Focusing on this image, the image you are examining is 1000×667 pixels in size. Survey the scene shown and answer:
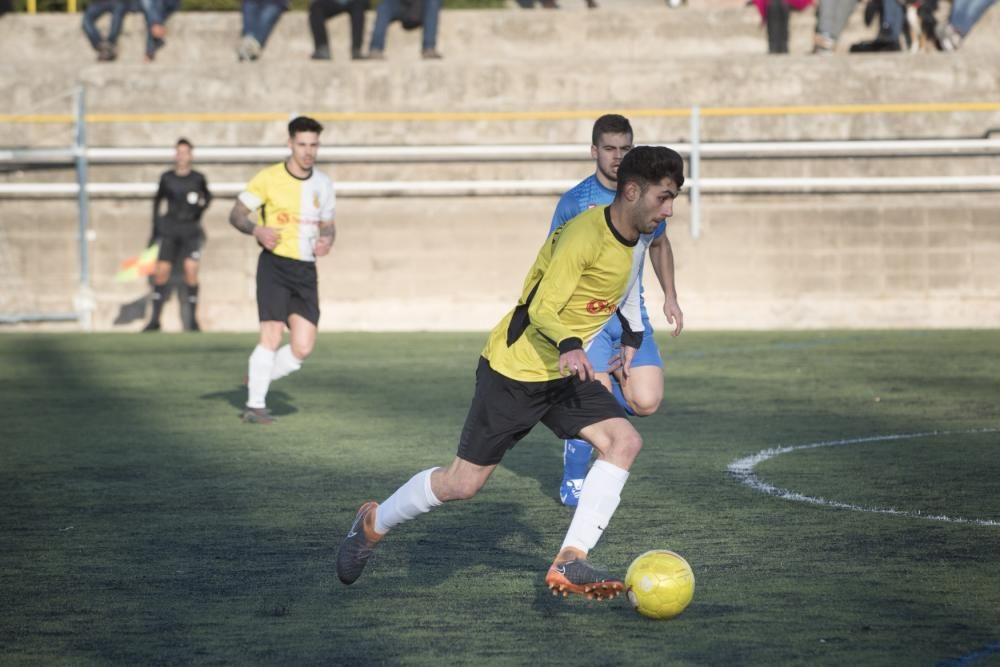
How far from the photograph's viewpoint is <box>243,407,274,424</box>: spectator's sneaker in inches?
450

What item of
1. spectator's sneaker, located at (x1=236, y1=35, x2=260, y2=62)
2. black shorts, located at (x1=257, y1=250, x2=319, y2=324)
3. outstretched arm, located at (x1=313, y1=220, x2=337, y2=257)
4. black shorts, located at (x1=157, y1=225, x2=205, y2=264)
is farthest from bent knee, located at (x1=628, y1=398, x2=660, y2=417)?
spectator's sneaker, located at (x1=236, y1=35, x2=260, y2=62)

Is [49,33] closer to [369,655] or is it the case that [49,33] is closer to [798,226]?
[798,226]

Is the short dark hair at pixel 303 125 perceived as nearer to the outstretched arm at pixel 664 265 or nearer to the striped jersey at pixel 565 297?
the outstretched arm at pixel 664 265

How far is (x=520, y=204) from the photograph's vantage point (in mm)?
19406

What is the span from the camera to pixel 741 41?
2155 centimetres

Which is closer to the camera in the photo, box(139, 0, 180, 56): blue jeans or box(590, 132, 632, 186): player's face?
box(590, 132, 632, 186): player's face

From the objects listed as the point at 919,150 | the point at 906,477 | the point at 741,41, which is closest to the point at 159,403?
the point at 906,477

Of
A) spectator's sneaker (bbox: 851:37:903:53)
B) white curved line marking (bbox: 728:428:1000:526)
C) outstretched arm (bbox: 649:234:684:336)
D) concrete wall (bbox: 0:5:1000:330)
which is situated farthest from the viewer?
spectator's sneaker (bbox: 851:37:903:53)

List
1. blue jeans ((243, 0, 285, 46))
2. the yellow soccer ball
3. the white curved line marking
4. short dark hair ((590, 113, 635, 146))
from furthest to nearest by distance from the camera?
blue jeans ((243, 0, 285, 46)), short dark hair ((590, 113, 635, 146)), the white curved line marking, the yellow soccer ball

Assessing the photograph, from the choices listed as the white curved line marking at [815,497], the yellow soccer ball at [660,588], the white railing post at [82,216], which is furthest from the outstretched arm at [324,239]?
the white railing post at [82,216]

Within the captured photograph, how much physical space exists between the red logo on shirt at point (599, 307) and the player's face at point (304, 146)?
5120mm

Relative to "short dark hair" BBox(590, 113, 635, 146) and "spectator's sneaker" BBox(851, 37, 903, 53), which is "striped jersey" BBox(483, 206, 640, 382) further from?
"spectator's sneaker" BBox(851, 37, 903, 53)

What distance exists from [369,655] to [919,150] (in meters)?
15.0

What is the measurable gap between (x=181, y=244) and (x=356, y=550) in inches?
537
